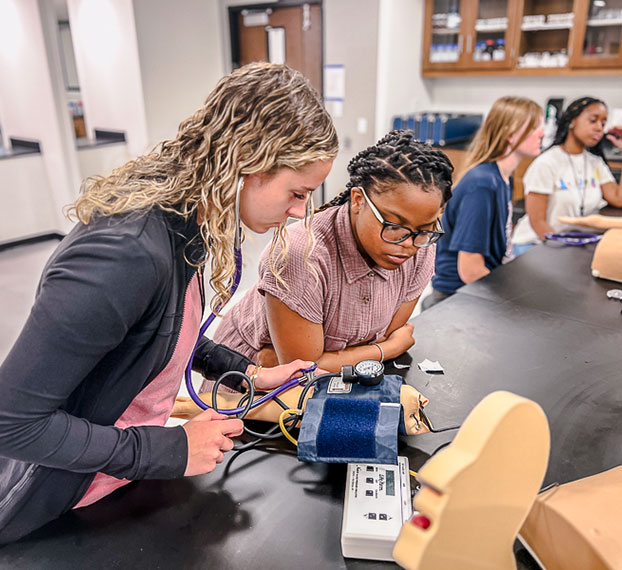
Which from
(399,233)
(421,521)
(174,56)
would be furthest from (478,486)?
(174,56)

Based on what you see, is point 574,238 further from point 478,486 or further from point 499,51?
point 499,51

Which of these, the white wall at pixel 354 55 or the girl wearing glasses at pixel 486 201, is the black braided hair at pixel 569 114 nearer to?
the girl wearing glasses at pixel 486 201

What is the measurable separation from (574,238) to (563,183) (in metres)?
0.52

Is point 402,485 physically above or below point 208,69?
below

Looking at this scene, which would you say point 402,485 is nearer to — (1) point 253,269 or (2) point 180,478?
(2) point 180,478

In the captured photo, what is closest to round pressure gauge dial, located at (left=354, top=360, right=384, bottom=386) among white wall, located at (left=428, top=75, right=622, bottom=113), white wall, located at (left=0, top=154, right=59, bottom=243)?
white wall, located at (left=0, top=154, right=59, bottom=243)

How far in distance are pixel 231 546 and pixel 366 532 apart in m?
0.20

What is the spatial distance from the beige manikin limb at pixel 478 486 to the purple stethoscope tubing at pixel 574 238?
1.93m

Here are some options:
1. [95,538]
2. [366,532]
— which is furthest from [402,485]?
[95,538]

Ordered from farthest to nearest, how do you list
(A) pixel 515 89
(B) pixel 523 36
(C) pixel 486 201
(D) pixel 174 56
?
(A) pixel 515 89, (D) pixel 174 56, (B) pixel 523 36, (C) pixel 486 201

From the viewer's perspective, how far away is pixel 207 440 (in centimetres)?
85

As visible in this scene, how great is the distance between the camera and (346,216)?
1.30 meters

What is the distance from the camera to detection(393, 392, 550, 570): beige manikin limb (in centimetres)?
51

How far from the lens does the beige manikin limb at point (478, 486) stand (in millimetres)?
508
